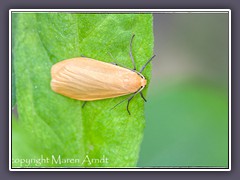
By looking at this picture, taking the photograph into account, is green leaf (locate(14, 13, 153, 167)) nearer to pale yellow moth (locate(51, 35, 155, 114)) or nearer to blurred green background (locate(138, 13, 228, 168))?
pale yellow moth (locate(51, 35, 155, 114))

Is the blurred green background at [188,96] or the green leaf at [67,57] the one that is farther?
the blurred green background at [188,96]

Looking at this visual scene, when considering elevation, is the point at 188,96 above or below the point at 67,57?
below

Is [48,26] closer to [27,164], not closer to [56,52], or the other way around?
[56,52]

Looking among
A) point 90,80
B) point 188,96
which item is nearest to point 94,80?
point 90,80

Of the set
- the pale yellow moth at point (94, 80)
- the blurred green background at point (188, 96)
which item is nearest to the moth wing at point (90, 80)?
the pale yellow moth at point (94, 80)

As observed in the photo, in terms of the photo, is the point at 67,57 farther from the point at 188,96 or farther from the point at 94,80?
the point at 188,96

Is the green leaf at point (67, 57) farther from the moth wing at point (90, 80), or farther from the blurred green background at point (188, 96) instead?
the blurred green background at point (188, 96)
